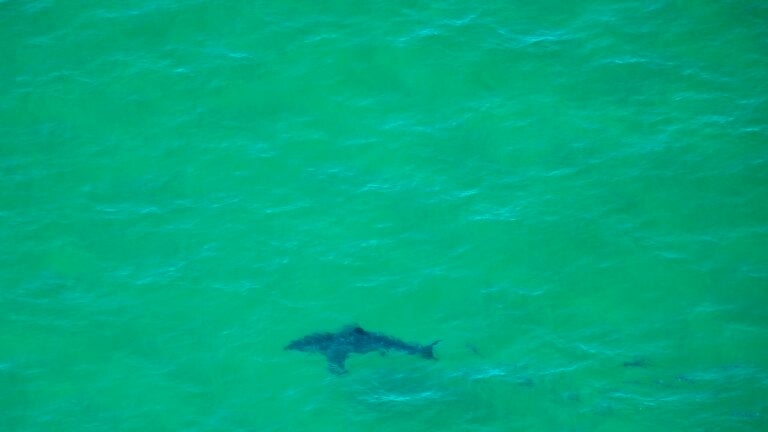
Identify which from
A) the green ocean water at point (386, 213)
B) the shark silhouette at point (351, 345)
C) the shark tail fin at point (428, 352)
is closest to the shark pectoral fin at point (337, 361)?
the shark silhouette at point (351, 345)

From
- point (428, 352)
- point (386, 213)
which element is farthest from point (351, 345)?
point (386, 213)

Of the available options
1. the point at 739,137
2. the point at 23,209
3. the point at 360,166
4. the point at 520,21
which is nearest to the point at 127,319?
the point at 23,209

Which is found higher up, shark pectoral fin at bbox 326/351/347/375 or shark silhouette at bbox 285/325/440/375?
shark silhouette at bbox 285/325/440/375

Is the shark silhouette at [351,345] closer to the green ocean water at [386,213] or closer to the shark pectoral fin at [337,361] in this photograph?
the shark pectoral fin at [337,361]

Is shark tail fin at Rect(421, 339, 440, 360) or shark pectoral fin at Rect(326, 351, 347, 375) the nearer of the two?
shark pectoral fin at Rect(326, 351, 347, 375)

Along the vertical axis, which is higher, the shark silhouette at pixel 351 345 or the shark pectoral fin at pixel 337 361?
the shark silhouette at pixel 351 345

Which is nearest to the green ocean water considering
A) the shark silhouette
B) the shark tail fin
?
the shark tail fin

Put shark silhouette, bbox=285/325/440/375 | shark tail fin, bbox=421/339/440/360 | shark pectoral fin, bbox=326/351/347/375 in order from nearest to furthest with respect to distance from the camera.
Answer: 1. shark pectoral fin, bbox=326/351/347/375
2. shark tail fin, bbox=421/339/440/360
3. shark silhouette, bbox=285/325/440/375

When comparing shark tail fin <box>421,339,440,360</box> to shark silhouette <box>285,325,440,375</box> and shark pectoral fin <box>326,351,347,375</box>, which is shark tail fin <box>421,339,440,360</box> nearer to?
shark silhouette <box>285,325,440,375</box>
